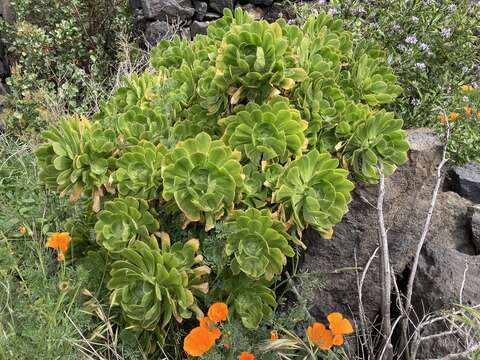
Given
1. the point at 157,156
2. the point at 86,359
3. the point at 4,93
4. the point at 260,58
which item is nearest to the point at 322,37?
the point at 260,58

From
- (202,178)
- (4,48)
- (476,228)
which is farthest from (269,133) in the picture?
(4,48)

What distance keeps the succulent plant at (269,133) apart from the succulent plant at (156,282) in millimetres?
481

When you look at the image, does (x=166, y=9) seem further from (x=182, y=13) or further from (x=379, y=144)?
(x=379, y=144)

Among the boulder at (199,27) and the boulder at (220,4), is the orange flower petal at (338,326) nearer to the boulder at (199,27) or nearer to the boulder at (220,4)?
the boulder at (199,27)

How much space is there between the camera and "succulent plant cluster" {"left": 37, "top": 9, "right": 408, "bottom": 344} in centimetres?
218

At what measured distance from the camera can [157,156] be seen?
2.31 m

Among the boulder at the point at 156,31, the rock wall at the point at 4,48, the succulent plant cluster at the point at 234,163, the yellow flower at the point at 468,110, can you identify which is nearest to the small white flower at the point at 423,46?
the yellow flower at the point at 468,110

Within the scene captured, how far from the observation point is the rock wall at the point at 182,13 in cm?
555

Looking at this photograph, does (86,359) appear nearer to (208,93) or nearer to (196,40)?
(208,93)

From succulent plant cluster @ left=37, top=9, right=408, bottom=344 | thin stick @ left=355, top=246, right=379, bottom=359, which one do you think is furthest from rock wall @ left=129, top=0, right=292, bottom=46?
thin stick @ left=355, top=246, right=379, bottom=359

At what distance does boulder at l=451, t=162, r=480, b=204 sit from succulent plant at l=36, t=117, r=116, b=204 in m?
2.02

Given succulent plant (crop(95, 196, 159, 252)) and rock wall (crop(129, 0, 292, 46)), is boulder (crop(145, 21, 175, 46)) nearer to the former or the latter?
rock wall (crop(129, 0, 292, 46))

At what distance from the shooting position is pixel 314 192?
2254 mm

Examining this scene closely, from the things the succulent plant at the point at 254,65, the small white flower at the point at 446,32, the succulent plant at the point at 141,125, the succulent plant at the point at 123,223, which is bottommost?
the succulent plant at the point at 123,223
